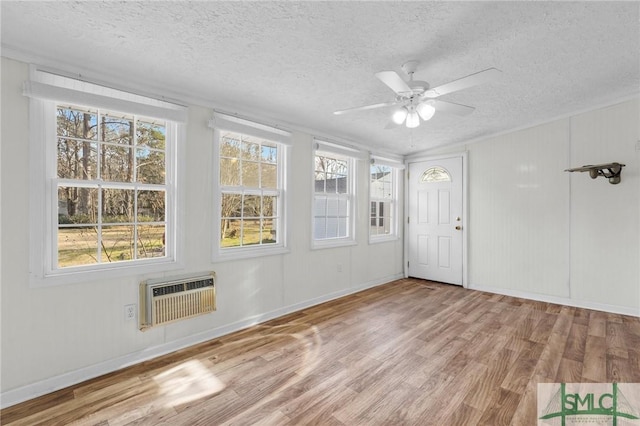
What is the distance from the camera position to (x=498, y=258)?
4547 mm

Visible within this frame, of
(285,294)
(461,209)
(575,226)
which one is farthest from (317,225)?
(575,226)

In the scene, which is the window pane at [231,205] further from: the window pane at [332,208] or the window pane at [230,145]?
the window pane at [332,208]

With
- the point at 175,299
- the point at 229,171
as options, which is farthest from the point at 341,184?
the point at 175,299

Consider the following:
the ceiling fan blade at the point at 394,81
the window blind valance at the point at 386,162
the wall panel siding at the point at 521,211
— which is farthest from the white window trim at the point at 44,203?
the wall panel siding at the point at 521,211

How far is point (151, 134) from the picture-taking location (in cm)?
263

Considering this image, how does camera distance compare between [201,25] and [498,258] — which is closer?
[201,25]

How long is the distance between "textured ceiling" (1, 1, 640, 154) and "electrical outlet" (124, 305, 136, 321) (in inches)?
71.1

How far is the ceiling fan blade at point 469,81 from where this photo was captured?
5.90 feet

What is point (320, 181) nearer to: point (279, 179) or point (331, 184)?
point (331, 184)

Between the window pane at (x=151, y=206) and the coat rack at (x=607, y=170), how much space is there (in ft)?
15.6

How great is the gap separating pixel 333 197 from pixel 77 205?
285 centimetres

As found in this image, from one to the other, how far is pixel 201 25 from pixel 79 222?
171 centimetres

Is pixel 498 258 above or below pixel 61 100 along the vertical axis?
below

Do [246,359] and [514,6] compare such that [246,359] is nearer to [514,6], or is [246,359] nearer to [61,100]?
[61,100]
